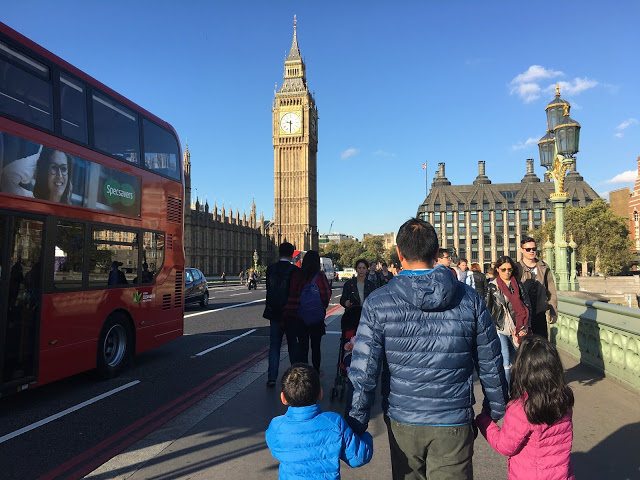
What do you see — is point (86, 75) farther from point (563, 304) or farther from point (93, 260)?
point (563, 304)

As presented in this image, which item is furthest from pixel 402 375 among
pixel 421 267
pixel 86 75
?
pixel 86 75

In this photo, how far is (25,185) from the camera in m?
5.56

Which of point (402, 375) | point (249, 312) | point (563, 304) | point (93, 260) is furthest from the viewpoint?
point (249, 312)

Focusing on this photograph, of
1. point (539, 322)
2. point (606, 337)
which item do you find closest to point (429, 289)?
point (539, 322)

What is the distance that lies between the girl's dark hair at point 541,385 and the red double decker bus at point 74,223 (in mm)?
5329

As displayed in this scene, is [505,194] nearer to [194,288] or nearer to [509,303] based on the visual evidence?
[194,288]

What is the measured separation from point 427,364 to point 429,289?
1.22 feet

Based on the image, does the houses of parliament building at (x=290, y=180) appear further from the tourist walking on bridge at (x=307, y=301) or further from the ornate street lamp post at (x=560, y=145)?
the tourist walking on bridge at (x=307, y=301)

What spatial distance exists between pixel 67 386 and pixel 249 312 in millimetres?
10141

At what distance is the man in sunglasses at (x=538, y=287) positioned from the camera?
597 centimetres

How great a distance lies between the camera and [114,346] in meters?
7.36

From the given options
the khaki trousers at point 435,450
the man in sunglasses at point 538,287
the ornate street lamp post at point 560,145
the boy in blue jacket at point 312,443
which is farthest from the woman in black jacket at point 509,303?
the ornate street lamp post at point 560,145

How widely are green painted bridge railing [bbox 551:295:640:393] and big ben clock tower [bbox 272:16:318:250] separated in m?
83.2

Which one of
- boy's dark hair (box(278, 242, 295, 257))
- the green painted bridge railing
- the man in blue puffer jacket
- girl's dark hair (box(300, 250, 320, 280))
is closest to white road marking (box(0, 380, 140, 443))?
boy's dark hair (box(278, 242, 295, 257))
